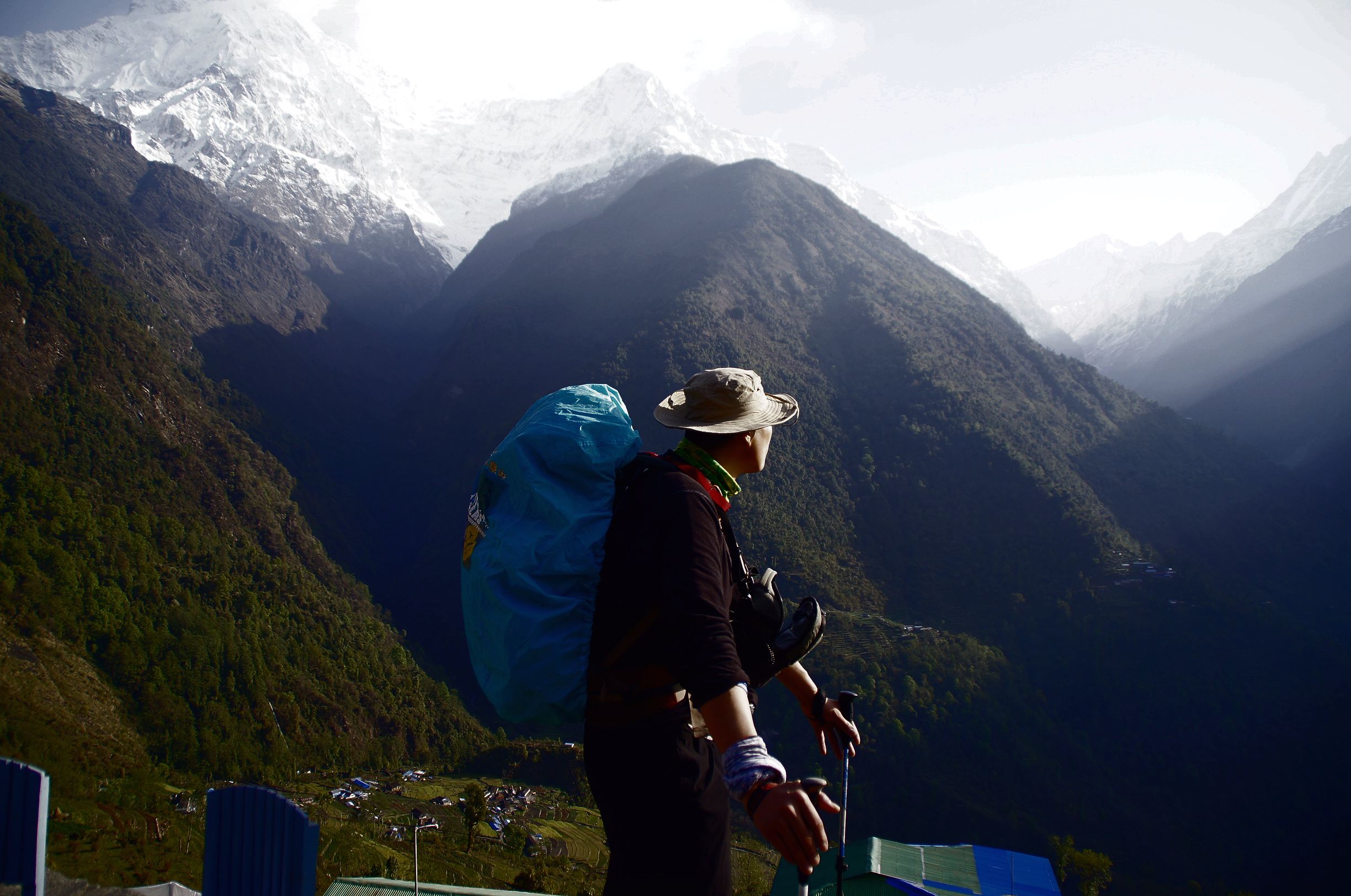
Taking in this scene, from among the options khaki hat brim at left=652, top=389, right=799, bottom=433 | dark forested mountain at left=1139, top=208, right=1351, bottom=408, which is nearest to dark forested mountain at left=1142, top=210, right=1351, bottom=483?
dark forested mountain at left=1139, top=208, right=1351, bottom=408

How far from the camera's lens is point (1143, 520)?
86438mm

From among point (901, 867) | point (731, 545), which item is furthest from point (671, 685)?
point (901, 867)

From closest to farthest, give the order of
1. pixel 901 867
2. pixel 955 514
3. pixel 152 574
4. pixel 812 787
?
1. pixel 812 787
2. pixel 901 867
3. pixel 152 574
4. pixel 955 514

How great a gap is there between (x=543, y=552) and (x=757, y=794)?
1.05 m

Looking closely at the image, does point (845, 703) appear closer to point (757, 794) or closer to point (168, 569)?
point (757, 794)

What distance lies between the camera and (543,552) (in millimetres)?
2674

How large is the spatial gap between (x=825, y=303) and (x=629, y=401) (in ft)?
111

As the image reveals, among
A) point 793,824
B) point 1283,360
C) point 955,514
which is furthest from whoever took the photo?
point 1283,360

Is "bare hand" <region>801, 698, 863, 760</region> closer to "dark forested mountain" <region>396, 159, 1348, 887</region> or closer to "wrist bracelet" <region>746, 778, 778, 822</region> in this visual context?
"wrist bracelet" <region>746, 778, 778, 822</region>

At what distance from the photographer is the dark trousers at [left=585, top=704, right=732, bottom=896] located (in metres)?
2.49

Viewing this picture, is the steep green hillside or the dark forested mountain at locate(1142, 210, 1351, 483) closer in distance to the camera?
the steep green hillside

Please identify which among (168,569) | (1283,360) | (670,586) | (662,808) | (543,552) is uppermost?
(1283,360)

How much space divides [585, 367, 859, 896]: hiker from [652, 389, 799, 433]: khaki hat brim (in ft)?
0.04

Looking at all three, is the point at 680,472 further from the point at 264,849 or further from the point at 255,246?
the point at 255,246
